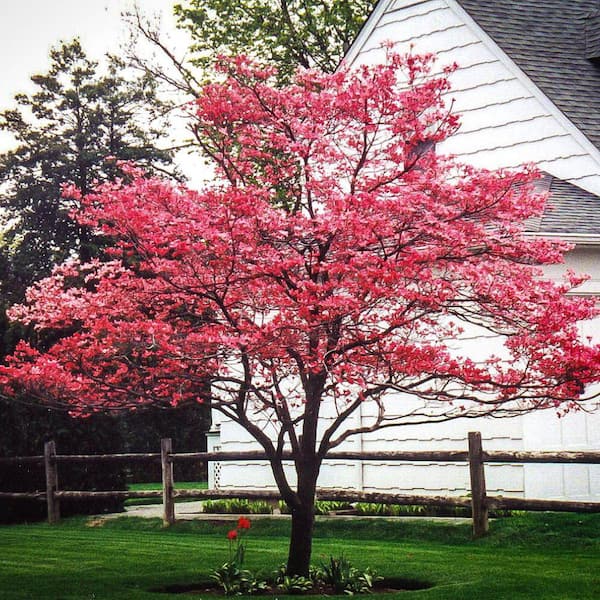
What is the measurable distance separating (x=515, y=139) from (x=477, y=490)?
5615 millimetres

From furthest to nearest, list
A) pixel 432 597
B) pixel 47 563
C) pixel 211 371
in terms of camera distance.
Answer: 1. pixel 47 563
2. pixel 211 371
3. pixel 432 597

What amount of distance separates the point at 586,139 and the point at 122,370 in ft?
26.8

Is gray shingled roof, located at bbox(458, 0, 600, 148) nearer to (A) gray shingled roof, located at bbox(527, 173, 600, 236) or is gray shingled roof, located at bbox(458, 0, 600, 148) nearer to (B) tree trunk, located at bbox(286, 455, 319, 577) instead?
(A) gray shingled roof, located at bbox(527, 173, 600, 236)

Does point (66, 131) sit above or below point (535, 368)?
above

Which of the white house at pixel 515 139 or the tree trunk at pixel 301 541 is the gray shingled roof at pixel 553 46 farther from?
the tree trunk at pixel 301 541

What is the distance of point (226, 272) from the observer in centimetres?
826

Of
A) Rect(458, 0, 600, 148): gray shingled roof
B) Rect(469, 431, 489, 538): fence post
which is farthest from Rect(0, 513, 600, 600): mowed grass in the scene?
Rect(458, 0, 600, 148): gray shingled roof

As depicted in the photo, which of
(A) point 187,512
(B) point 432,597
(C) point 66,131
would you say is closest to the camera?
(B) point 432,597

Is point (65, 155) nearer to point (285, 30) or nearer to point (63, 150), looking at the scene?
point (63, 150)

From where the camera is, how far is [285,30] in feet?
76.7

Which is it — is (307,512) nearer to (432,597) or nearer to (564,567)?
(432,597)

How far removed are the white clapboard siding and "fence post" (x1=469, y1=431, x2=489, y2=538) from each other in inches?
181

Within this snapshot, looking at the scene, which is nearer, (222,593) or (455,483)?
(222,593)

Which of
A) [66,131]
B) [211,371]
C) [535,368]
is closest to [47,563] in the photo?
[211,371]
